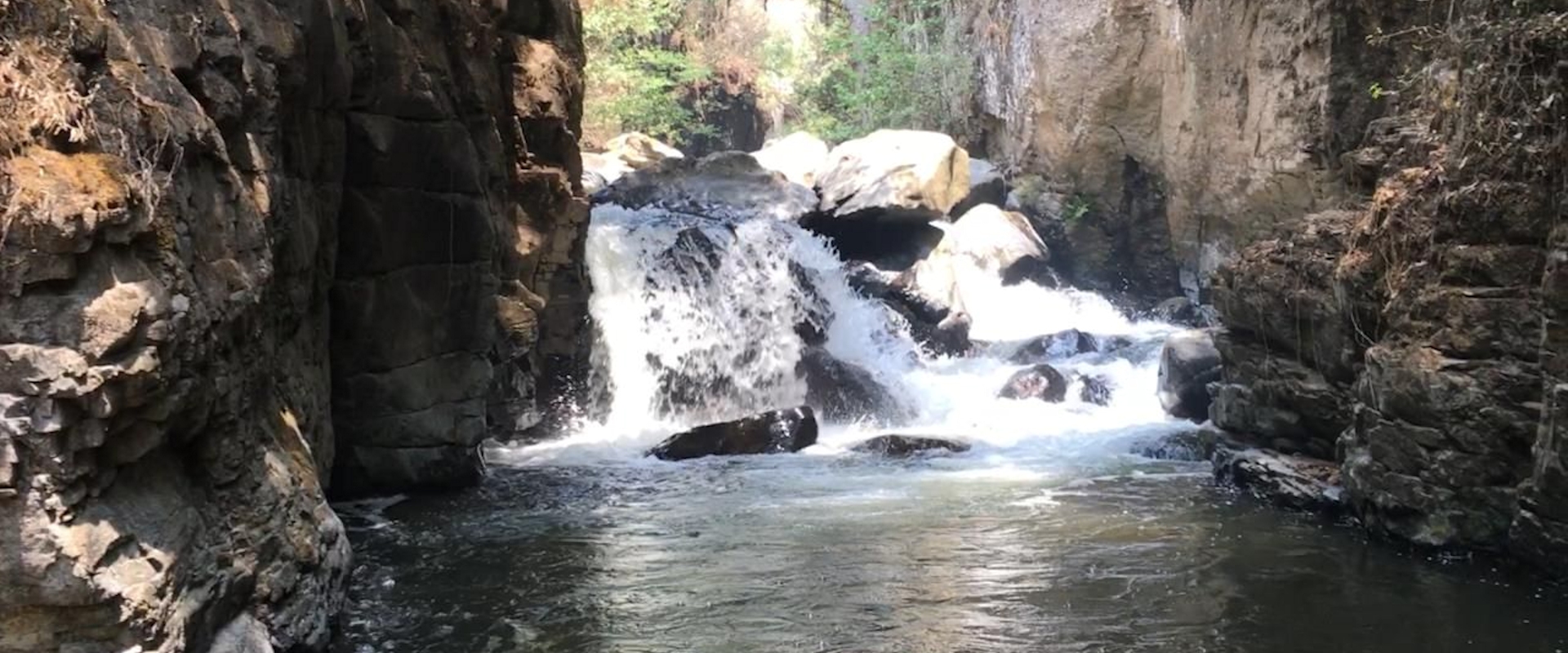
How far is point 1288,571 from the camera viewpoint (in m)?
7.89

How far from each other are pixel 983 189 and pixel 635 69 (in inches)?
405

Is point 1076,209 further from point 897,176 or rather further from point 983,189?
point 897,176

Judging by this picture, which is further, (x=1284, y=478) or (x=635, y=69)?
(x=635, y=69)

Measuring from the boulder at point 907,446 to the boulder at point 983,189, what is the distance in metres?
9.82

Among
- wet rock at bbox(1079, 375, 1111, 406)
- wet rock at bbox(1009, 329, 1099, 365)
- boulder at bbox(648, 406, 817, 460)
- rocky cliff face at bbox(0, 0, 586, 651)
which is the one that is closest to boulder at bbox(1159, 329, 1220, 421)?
wet rock at bbox(1079, 375, 1111, 406)

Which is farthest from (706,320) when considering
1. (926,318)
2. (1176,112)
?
(1176,112)

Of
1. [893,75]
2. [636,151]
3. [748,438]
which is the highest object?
[893,75]

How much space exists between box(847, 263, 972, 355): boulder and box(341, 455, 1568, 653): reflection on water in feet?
23.8

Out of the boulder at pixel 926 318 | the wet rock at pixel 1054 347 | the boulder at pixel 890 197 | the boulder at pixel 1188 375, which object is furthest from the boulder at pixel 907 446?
the boulder at pixel 890 197

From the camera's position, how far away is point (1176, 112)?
18.7m

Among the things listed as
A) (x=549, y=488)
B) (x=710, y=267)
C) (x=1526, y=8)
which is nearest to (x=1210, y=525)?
(x=1526, y=8)

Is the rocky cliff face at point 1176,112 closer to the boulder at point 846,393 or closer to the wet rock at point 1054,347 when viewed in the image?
the wet rock at point 1054,347

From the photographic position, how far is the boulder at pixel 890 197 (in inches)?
816

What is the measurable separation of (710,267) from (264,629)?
38.7ft
